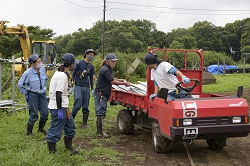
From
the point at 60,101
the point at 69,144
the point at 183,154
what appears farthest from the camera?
the point at 183,154

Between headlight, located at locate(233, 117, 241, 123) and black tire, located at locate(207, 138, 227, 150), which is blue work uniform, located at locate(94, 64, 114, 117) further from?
headlight, located at locate(233, 117, 241, 123)

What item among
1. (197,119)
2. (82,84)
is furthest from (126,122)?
(197,119)

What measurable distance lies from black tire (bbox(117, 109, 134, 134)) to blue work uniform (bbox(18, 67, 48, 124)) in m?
1.86

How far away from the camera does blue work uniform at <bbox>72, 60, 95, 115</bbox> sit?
8891 mm

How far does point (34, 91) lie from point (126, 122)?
2.28 metres

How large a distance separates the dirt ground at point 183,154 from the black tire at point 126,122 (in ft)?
1.17

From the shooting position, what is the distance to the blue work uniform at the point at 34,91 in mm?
7992

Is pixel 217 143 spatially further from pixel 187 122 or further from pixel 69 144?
pixel 69 144

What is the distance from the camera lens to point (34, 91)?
26.2 feet

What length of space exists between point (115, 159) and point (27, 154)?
60.2 inches

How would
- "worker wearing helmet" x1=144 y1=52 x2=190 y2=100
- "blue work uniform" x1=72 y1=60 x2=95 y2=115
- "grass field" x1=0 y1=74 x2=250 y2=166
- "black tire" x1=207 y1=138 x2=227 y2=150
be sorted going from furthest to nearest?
"blue work uniform" x1=72 y1=60 x2=95 y2=115
"black tire" x1=207 y1=138 x2=227 y2=150
"worker wearing helmet" x1=144 y1=52 x2=190 y2=100
"grass field" x1=0 y1=74 x2=250 y2=166

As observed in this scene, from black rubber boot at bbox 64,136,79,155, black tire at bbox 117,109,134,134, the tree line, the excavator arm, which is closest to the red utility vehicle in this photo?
black rubber boot at bbox 64,136,79,155

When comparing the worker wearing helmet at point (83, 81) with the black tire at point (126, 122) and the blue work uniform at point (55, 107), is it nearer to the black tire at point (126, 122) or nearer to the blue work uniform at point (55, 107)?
the black tire at point (126, 122)

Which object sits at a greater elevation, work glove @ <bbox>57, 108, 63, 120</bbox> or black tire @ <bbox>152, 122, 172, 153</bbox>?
work glove @ <bbox>57, 108, 63, 120</bbox>
